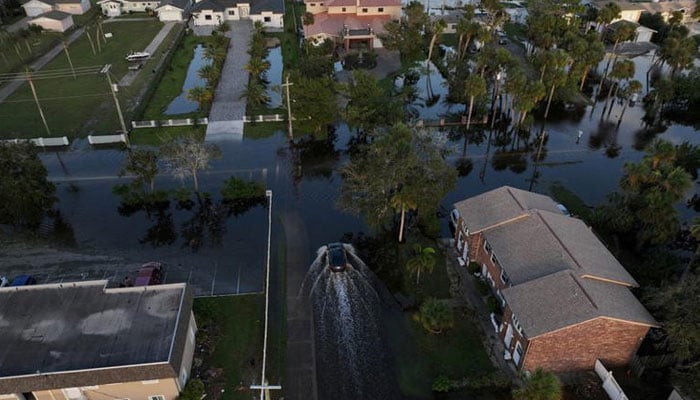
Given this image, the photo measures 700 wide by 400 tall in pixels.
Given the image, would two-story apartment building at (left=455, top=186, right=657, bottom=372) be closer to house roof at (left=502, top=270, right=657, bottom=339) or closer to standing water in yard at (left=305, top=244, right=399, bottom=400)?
house roof at (left=502, top=270, right=657, bottom=339)

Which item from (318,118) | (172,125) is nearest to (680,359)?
(318,118)

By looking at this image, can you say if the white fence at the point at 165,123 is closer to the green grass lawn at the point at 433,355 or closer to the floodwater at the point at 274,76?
the floodwater at the point at 274,76

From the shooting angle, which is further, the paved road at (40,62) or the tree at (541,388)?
the paved road at (40,62)

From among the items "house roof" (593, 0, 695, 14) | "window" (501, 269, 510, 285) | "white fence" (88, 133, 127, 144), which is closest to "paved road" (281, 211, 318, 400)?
"window" (501, 269, 510, 285)

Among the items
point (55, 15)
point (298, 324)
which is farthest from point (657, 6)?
point (55, 15)

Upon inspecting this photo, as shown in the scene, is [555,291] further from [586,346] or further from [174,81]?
[174,81]

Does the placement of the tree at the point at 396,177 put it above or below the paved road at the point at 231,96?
above

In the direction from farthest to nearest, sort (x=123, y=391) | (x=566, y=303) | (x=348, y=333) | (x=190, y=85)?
(x=190, y=85), (x=348, y=333), (x=566, y=303), (x=123, y=391)

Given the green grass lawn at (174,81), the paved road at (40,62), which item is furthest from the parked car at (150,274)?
the paved road at (40,62)
